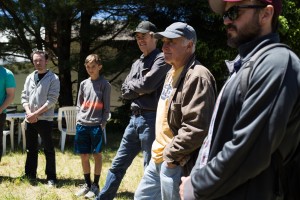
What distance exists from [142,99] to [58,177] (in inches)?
109

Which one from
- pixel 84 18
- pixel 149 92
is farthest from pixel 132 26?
pixel 149 92

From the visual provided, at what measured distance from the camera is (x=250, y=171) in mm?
1363

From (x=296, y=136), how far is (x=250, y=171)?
232 millimetres

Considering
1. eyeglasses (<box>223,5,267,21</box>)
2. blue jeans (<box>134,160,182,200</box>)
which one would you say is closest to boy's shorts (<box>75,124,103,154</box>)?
blue jeans (<box>134,160,182,200</box>)

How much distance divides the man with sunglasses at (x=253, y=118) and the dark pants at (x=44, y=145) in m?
4.19

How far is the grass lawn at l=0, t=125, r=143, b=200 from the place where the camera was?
4926 mm

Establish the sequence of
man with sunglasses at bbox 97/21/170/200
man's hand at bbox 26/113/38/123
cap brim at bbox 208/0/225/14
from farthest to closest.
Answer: man's hand at bbox 26/113/38/123, man with sunglasses at bbox 97/21/170/200, cap brim at bbox 208/0/225/14

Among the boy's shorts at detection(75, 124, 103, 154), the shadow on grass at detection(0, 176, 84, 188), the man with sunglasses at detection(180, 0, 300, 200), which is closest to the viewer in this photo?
Result: the man with sunglasses at detection(180, 0, 300, 200)

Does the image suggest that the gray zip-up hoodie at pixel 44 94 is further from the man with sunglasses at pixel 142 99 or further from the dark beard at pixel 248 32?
the dark beard at pixel 248 32

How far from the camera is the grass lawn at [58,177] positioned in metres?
4.93

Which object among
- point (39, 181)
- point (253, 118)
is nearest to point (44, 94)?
point (39, 181)

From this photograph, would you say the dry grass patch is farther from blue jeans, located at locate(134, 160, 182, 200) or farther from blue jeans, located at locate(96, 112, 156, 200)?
blue jeans, located at locate(134, 160, 182, 200)

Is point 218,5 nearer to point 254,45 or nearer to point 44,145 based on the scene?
point 254,45

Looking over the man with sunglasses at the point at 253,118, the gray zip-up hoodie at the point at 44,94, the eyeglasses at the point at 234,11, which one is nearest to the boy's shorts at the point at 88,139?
the gray zip-up hoodie at the point at 44,94
